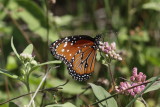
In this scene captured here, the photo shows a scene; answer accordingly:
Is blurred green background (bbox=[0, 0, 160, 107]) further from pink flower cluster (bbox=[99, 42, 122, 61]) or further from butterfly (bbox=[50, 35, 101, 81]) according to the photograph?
pink flower cluster (bbox=[99, 42, 122, 61])

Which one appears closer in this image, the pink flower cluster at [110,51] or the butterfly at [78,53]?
the pink flower cluster at [110,51]

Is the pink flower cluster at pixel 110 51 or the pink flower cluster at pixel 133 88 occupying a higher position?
the pink flower cluster at pixel 110 51

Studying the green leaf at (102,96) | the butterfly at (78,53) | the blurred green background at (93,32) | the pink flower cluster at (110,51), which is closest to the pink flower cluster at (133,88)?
the green leaf at (102,96)

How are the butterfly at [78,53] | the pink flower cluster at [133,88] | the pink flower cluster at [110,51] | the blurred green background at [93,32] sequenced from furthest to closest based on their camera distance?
the blurred green background at [93,32]
the butterfly at [78,53]
the pink flower cluster at [110,51]
the pink flower cluster at [133,88]

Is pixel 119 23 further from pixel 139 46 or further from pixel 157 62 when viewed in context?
pixel 157 62

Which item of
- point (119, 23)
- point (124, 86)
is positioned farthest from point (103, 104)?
point (119, 23)

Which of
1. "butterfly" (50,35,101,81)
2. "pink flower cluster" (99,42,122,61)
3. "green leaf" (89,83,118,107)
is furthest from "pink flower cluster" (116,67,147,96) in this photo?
"butterfly" (50,35,101,81)

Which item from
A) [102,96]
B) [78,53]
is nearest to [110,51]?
[102,96]

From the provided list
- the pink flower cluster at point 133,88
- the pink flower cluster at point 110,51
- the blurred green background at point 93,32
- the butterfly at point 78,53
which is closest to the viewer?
the pink flower cluster at point 133,88

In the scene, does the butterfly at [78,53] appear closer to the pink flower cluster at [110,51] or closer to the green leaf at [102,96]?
the pink flower cluster at [110,51]
